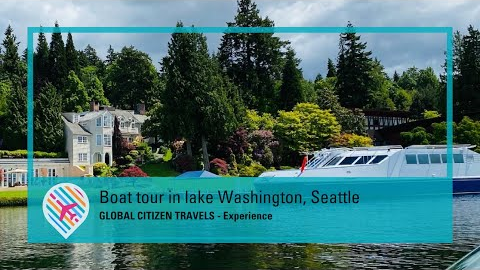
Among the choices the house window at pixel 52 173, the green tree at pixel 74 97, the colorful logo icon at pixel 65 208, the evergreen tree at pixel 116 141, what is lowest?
the colorful logo icon at pixel 65 208

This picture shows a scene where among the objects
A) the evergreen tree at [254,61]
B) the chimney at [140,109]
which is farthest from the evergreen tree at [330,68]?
the chimney at [140,109]

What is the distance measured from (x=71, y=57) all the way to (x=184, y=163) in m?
43.9

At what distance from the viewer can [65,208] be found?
3981 centimetres

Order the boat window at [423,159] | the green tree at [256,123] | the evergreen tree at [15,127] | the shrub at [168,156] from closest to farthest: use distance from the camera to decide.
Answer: the boat window at [423,159], the green tree at [256,123], the evergreen tree at [15,127], the shrub at [168,156]

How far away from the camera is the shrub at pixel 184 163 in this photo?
62656mm

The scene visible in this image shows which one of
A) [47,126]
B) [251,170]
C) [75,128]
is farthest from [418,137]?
[47,126]

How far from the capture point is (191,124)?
6284cm

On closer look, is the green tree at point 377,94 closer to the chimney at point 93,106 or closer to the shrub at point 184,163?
the shrub at point 184,163

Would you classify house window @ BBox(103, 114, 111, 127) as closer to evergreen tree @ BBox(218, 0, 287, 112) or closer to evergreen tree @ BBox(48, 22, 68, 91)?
evergreen tree @ BBox(218, 0, 287, 112)

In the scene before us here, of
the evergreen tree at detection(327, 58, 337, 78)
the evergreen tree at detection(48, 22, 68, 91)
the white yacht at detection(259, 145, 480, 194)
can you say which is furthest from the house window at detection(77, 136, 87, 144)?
the evergreen tree at detection(327, 58, 337, 78)

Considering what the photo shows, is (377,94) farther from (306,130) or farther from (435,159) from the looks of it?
(435,159)

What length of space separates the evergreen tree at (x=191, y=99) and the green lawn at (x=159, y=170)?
112 inches

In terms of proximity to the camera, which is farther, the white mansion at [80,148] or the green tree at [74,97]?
the green tree at [74,97]

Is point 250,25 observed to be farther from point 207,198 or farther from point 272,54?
point 207,198
